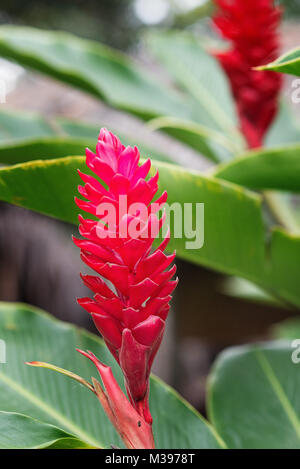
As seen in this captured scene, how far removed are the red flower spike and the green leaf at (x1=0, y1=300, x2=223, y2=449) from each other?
0.21 m

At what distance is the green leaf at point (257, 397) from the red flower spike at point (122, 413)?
1.18 feet

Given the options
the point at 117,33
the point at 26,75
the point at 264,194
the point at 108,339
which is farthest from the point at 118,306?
the point at 117,33

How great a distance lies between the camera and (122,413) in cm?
45

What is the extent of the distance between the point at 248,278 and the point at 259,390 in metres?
0.19

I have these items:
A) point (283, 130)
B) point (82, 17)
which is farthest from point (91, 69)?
point (82, 17)

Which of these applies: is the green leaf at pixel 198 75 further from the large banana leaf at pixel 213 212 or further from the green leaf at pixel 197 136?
the large banana leaf at pixel 213 212

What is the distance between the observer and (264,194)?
3.39ft

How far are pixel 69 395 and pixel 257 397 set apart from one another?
0.32 meters

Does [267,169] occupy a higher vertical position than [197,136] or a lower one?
lower

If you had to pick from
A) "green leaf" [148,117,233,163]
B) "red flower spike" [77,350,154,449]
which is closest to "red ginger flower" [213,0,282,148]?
"green leaf" [148,117,233,163]

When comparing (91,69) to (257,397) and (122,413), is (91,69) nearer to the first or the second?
(257,397)

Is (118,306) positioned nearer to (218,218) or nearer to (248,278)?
(218,218)

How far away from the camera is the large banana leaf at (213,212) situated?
0.62 m

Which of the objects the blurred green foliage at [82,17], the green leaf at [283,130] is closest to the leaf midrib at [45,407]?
the green leaf at [283,130]
